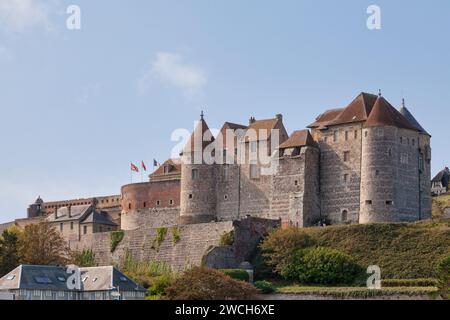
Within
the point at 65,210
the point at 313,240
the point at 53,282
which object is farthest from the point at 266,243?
the point at 65,210

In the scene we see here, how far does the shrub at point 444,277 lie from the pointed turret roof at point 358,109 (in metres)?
16.6

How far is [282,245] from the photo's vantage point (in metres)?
72.0

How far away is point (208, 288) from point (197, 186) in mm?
22092

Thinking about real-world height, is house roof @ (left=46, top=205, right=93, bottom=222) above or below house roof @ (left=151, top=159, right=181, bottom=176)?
below

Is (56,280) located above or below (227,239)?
below

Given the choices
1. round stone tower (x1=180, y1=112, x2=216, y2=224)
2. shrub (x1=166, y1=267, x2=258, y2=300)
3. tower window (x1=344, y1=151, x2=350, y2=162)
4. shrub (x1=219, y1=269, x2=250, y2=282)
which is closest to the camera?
shrub (x1=166, y1=267, x2=258, y2=300)

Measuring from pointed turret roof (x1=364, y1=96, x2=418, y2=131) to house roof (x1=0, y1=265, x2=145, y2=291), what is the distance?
2014cm

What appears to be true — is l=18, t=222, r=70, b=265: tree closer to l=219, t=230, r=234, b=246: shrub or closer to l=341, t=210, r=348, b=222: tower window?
l=219, t=230, r=234, b=246: shrub

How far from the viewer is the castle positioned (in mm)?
75438

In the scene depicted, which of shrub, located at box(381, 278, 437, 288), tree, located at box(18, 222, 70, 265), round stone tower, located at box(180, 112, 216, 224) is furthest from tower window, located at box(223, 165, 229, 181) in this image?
shrub, located at box(381, 278, 437, 288)

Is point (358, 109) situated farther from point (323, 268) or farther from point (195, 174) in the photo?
point (323, 268)

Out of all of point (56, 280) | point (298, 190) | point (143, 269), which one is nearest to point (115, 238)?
point (143, 269)
